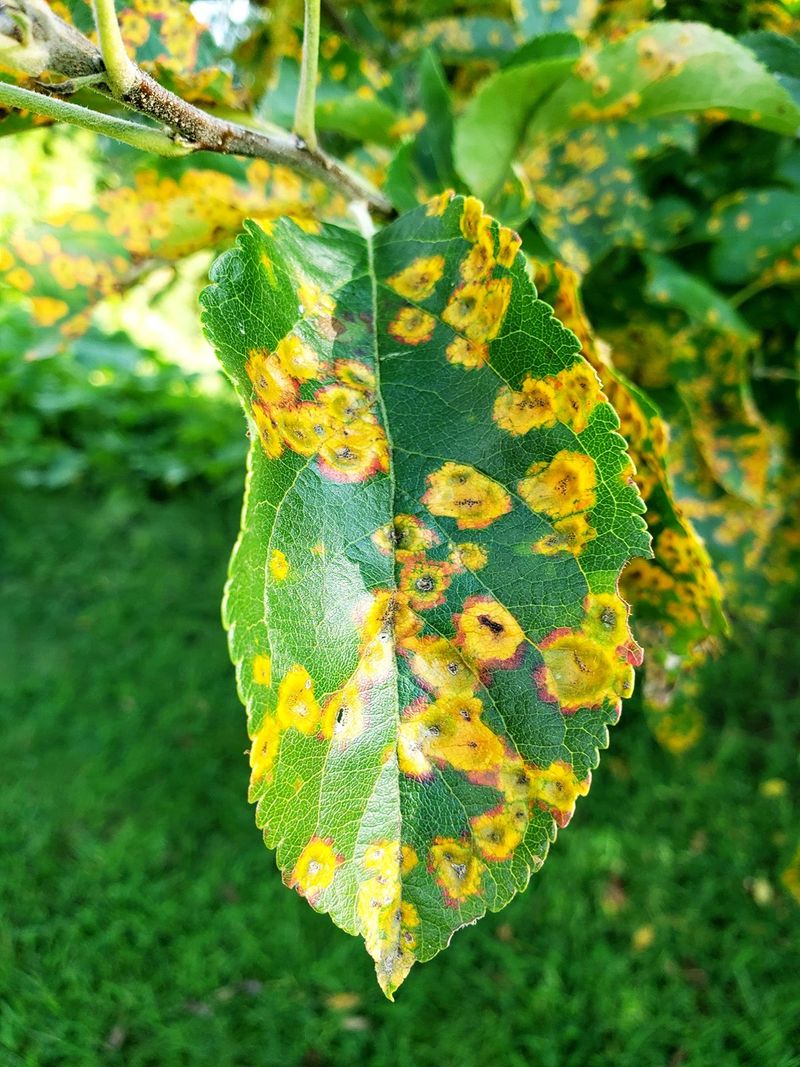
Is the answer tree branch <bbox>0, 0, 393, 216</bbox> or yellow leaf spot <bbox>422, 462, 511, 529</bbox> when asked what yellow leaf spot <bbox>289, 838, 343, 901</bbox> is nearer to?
yellow leaf spot <bbox>422, 462, 511, 529</bbox>

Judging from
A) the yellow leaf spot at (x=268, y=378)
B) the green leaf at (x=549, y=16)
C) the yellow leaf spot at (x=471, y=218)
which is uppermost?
the green leaf at (x=549, y=16)

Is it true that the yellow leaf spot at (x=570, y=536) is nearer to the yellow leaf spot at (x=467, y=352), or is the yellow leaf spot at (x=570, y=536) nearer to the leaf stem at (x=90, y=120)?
the yellow leaf spot at (x=467, y=352)

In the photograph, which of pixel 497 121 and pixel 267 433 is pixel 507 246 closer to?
pixel 267 433

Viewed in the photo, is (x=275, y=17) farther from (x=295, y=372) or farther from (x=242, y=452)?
(x=242, y=452)

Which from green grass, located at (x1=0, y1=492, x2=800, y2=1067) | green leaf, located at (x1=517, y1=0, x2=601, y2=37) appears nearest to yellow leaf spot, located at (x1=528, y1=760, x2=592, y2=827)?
green leaf, located at (x1=517, y1=0, x2=601, y2=37)

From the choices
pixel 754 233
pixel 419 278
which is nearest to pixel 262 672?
pixel 419 278

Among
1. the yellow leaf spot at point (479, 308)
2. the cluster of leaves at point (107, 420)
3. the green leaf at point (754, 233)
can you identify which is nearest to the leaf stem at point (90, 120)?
the yellow leaf spot at point (479, 308)
